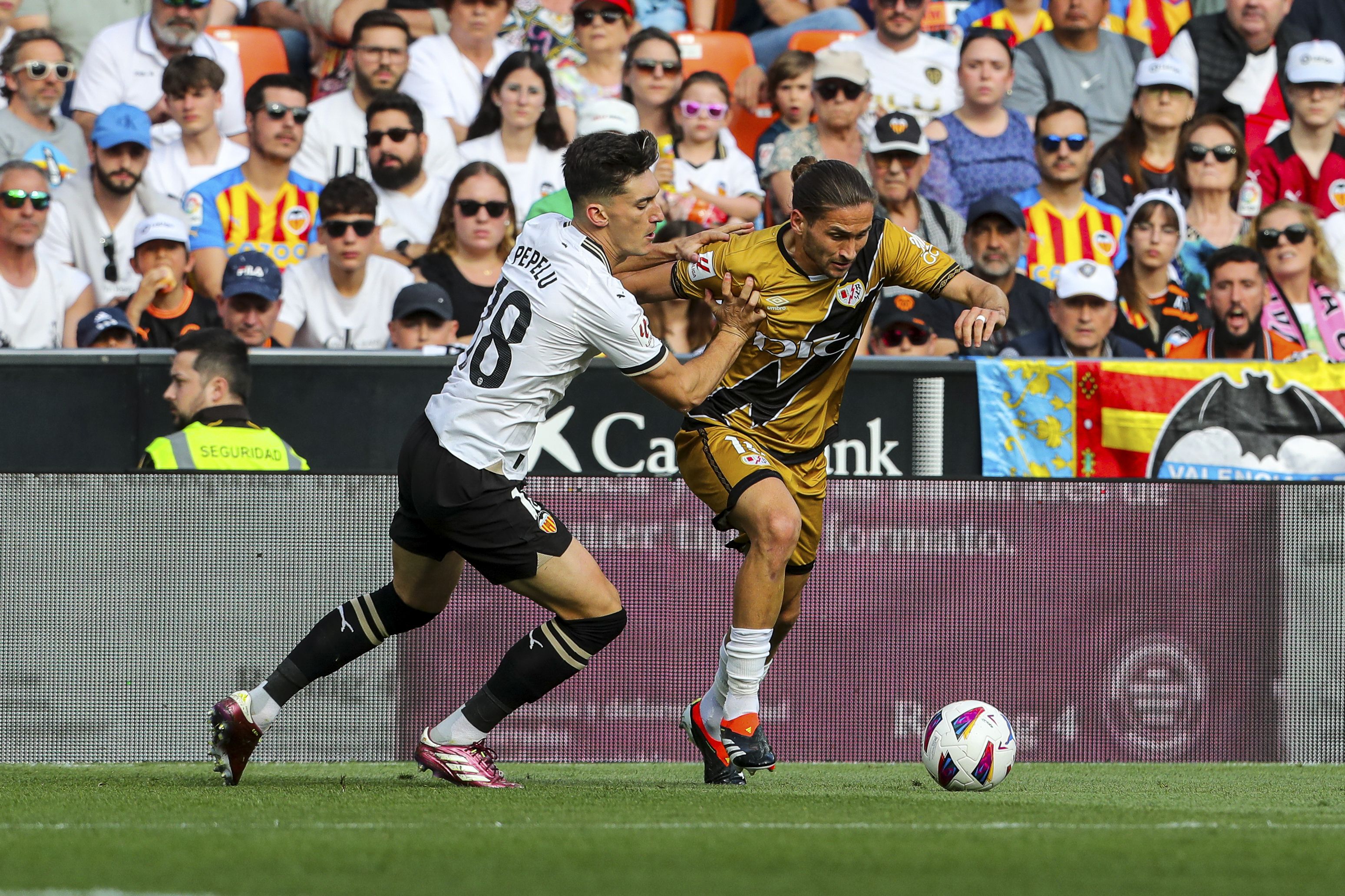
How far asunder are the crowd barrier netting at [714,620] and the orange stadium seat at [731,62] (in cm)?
462

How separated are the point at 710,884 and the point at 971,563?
170 inches

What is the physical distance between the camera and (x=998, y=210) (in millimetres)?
10219

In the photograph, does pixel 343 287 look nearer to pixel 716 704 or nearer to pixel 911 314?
pixel 911 314

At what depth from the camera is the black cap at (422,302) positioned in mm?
9320

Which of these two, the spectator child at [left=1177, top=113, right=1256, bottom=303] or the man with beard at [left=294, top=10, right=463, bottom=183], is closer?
the man with beard at [left=294, top=10, right=463, bottom=183]

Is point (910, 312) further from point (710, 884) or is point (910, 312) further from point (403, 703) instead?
point (710, 884)

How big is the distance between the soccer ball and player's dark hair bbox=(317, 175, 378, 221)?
5.01m

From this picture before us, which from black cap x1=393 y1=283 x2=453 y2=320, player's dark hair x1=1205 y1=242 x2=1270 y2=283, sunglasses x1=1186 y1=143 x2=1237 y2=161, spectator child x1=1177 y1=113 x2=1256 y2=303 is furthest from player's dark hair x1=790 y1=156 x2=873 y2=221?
sunglasses x1=1186 y1=143 x2=1237 y2=161

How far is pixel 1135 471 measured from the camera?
29.1 ft

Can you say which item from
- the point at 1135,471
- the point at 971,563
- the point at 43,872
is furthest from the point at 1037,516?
the point at 43,872

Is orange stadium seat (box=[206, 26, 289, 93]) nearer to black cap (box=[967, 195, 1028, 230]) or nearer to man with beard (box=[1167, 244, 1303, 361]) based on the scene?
black cap (box=[967, 195, 1028, 230])

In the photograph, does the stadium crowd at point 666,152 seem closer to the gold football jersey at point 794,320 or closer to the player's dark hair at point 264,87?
the player's dark hair at point 264,87

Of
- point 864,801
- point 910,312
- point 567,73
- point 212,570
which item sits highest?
point 567,73

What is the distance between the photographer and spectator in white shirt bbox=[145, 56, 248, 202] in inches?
422
